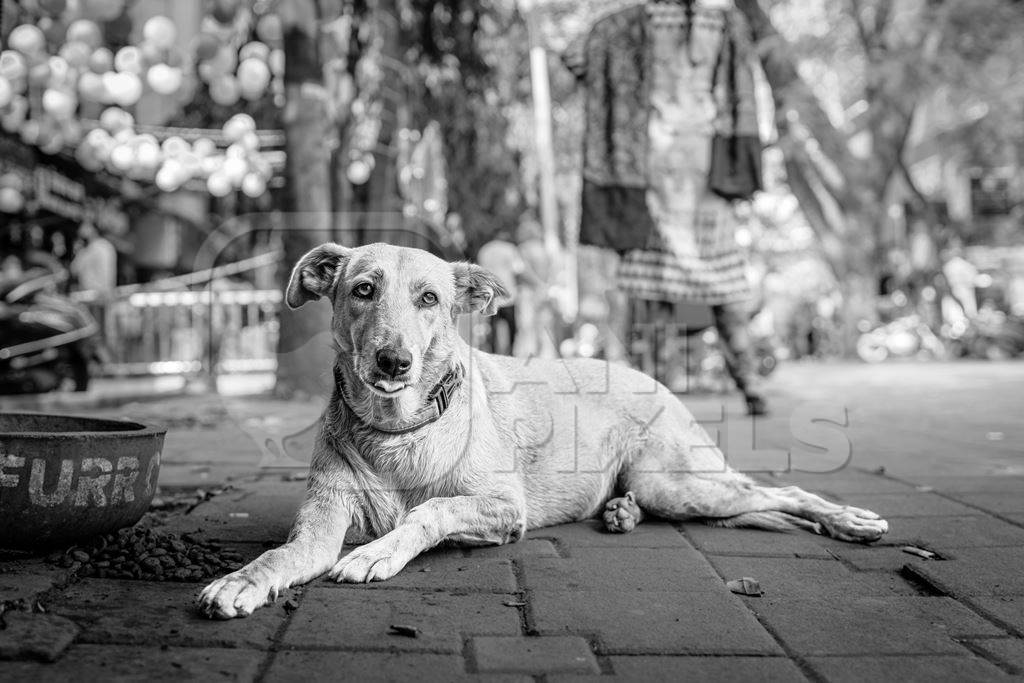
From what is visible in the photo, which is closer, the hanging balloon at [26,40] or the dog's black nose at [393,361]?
the dog's black nose at [393,361]

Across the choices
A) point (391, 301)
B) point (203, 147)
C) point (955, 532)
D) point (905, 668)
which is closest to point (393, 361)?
point (391, 301)

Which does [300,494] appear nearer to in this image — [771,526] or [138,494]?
[138,494]

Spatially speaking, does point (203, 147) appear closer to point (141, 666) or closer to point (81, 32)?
point (81, 32)

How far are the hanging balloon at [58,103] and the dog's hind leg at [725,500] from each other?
Answer: 9.14 meters

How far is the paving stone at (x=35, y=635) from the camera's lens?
6.38 feet

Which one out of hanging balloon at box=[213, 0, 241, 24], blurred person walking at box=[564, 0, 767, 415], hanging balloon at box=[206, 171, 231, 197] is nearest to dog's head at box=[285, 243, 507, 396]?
blurred person walking at box=[564, 0, 767, 415]

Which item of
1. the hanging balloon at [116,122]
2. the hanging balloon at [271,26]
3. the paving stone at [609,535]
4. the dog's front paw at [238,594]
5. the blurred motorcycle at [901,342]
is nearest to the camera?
the dog's front paw at [238,594]

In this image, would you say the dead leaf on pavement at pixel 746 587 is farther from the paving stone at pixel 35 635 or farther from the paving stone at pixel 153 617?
the paving stone at pixel 35 635

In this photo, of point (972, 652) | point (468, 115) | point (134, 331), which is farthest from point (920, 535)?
point (134, 331)

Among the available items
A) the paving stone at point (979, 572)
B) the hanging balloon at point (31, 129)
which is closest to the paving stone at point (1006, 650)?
the paving stone at point (979, 572)

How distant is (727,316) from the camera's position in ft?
22.1

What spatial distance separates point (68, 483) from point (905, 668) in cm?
228

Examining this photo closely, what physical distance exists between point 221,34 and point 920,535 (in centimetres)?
936

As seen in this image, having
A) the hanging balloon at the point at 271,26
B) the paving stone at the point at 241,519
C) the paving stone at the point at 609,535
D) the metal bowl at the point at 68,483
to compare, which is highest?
the hanging balloon at the point at 271,26
